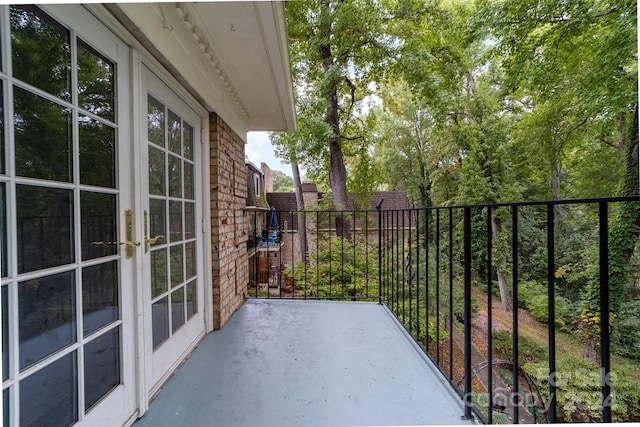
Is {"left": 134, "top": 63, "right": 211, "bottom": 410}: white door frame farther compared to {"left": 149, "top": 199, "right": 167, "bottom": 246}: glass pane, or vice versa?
{"left": 149, "top": 199, "right": 167, "bottom": 246}: glass pane

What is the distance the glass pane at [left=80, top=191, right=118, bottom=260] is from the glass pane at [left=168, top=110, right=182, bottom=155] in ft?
2.20

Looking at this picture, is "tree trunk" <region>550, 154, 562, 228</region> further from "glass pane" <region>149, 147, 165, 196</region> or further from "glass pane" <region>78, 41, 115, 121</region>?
"glass pane" <region>78, 41, 115, 121</region>

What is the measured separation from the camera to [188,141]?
6.63 feet

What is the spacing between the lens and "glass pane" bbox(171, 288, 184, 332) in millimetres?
1689

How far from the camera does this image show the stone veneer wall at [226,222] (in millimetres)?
2256

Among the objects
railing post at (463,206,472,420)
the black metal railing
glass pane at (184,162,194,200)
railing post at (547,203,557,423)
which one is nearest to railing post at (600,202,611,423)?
the black metal railing

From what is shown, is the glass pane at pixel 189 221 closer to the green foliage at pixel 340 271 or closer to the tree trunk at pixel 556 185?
the green foliage at pixel 340 271

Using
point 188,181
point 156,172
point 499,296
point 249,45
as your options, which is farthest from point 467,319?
point 499,296

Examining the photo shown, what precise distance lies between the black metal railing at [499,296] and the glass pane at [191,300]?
3.91ft

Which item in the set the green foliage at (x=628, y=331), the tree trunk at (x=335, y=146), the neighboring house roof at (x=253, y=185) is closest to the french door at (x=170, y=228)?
the tree trunk at (x=335, y=146)

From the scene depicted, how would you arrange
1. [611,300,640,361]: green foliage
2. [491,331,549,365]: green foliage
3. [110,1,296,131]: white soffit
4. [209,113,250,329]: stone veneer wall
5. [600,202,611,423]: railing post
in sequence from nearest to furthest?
[600,202,611,423]: railing post < [110,1,296,131]: white soffit < [209,113,250,329]: stone veneer wall < [611,300,640,361]: green foliage < [491,331,549,365]: green foliage

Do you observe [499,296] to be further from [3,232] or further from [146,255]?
[3,232]

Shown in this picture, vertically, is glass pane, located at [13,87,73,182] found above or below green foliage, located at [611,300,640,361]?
above

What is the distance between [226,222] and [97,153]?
4.49ft
